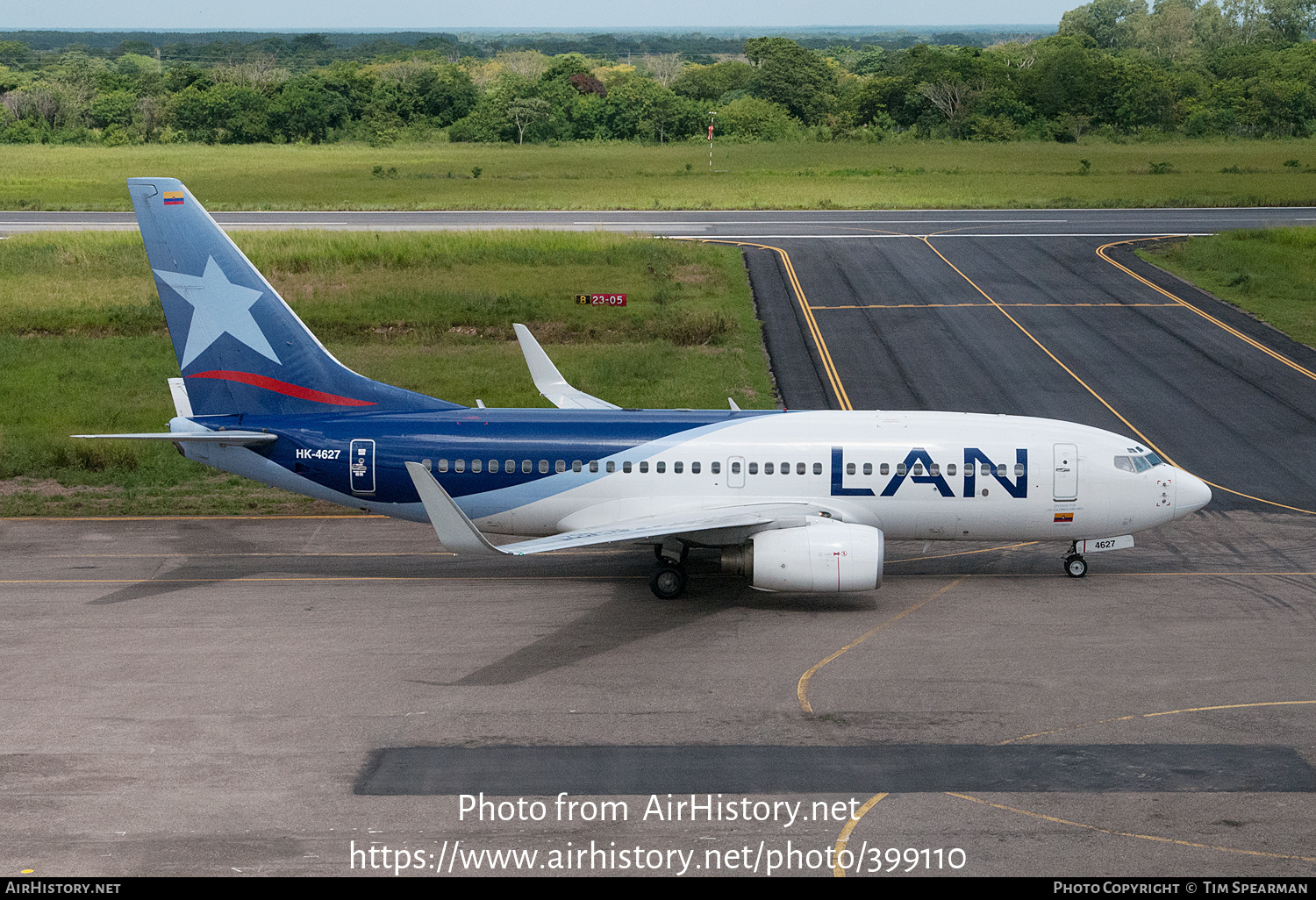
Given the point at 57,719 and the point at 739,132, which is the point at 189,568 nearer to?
the point at 57,719

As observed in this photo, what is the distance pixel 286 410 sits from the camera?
31.0 m

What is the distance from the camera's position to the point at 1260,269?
66250 mm

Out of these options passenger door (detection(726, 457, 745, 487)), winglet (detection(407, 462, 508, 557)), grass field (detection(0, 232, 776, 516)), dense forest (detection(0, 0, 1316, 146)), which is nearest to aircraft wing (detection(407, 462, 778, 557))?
winglet (detection(407, 462, 508, 557))

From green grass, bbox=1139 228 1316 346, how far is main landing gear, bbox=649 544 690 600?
3773cm

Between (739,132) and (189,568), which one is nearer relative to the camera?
(189,568)

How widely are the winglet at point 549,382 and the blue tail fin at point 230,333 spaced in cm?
637

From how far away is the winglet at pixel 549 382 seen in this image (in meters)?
36.2

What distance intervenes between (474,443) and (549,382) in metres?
6.90

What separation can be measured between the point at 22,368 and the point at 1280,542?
4667 centimetres

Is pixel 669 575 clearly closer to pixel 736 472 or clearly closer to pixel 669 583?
pixel 669 583

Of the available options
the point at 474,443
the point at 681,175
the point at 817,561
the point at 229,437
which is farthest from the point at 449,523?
the point at 681,175

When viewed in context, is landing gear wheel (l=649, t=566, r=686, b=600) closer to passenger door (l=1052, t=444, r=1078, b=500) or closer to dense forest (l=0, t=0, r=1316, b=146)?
passenger door (l=1052, t=444, r=1078, b=500)

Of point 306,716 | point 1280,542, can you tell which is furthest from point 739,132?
point 306,716

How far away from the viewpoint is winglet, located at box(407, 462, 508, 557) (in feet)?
76.0
